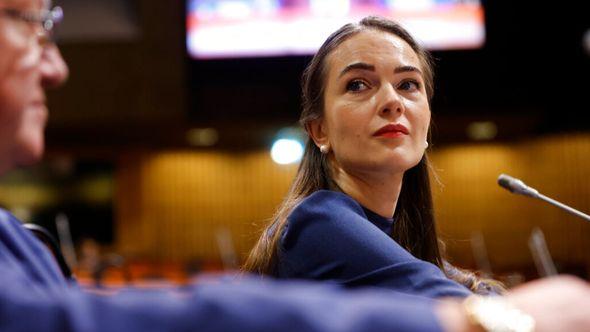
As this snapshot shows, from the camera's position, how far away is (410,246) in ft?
5.95

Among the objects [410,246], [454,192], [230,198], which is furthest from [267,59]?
[410,246]

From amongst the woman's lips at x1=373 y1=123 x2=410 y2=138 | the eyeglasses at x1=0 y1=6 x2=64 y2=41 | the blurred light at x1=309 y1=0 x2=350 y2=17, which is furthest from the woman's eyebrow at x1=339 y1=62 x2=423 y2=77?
the blurred light at x1=309 y1=0 x2=350 y2=17

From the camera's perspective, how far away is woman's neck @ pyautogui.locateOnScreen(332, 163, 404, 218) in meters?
1.59

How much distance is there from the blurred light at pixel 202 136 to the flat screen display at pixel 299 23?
1.37 metres

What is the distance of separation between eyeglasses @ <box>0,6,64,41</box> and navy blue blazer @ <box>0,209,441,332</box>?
0.23 m

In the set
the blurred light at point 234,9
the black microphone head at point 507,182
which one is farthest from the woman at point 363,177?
the blurred light at point 234,9

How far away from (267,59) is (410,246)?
30.0 feet

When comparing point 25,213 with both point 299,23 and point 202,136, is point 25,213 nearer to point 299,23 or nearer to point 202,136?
point 202,136

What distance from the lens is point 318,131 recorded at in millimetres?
1746

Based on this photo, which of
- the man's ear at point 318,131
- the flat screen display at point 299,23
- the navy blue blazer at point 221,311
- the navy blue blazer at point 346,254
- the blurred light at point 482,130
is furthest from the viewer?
the blurred light at point 482,130

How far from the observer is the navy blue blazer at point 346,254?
1.17 meters

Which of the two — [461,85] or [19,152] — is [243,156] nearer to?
[461,85]

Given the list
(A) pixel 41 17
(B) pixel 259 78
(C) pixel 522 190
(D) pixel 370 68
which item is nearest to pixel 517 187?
(C) pixel 522 190

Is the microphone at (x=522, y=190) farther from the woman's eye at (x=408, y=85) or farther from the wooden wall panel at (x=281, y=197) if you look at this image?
the wooden wall panel at (x=281, y=197)
